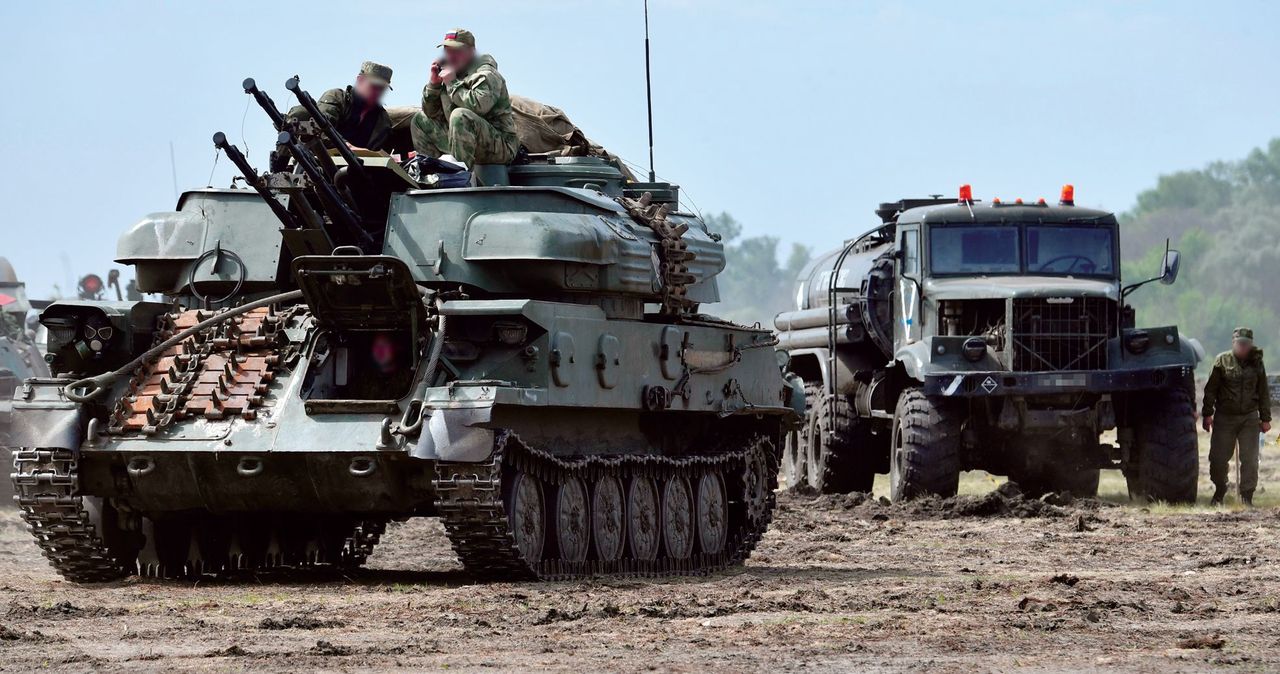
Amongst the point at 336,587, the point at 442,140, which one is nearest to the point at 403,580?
the point at 336,587

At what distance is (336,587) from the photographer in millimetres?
14859

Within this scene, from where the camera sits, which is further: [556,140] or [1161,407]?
[1161,407]

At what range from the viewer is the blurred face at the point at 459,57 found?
16.7 m

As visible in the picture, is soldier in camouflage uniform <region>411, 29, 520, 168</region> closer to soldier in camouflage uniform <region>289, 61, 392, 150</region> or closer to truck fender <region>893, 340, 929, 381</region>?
soldier in camouflage uniform <region>289, 61, 392, 150</region>

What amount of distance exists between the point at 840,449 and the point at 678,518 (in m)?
8.87

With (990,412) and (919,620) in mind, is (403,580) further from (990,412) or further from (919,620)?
(990,412)

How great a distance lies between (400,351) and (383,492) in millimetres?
1070

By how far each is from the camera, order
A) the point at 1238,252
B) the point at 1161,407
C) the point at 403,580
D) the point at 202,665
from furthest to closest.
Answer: the point at 1238,252 → the point at 1161,407 → the point at 403,580 → the point at 202,665

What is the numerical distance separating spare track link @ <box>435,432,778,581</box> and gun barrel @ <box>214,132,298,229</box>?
7.65ft

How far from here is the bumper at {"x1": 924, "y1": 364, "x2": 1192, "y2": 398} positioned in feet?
73.0

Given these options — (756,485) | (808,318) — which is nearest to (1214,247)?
(808,318)

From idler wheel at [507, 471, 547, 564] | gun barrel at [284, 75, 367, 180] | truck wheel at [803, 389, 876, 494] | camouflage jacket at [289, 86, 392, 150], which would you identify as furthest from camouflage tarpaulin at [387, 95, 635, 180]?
truck wheel at [803, 389, 876, 494]

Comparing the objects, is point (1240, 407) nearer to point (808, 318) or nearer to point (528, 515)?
point (808, 318)

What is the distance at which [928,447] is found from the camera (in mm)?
22688
